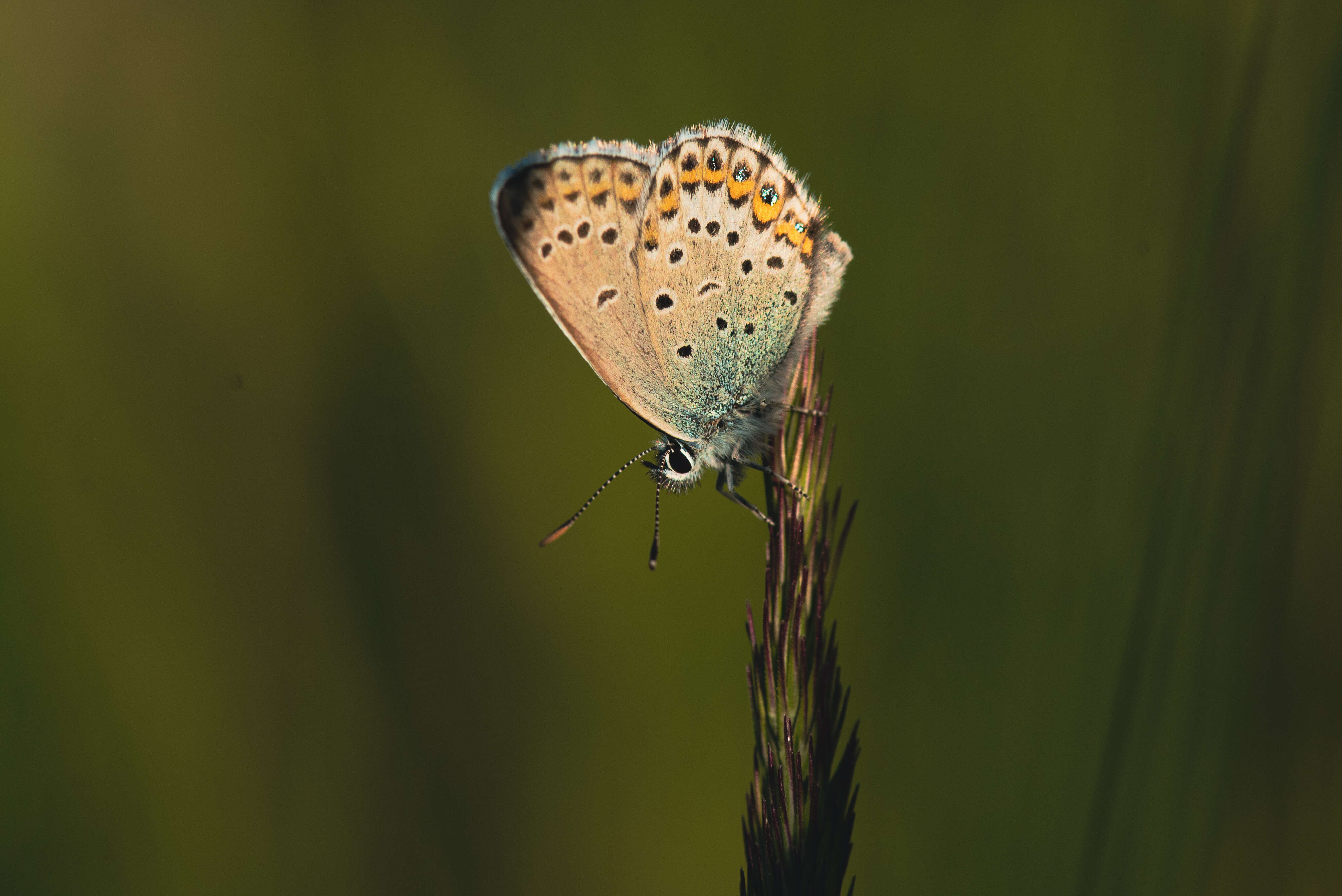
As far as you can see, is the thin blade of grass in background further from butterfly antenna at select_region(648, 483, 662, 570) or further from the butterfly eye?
butterfly antenna at select_region(648, 483, 662, 570)

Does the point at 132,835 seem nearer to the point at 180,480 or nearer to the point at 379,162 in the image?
the point at 180,480

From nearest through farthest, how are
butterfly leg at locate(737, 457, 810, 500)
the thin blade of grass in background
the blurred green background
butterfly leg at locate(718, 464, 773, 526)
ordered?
the thin blade of grass in background
butterfly leg at locate(737, 457, 810, 500)
the blurred green background
butterfly leg at locate(718, 464, 773, 526)

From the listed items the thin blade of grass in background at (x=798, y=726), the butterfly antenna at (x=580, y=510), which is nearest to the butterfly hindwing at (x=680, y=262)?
the butterfly antenna at (x=580, y=510)

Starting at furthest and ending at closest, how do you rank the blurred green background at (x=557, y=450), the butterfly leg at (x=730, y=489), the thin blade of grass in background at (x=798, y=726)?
the butterfly leg at (x=730, y=489) < the blurred green background at (x=557, y=450) < the thin blade of grass in background at (x=798, y=726)

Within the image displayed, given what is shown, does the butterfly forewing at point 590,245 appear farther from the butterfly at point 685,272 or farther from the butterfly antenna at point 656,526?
the butterfly antenna at point 656,526

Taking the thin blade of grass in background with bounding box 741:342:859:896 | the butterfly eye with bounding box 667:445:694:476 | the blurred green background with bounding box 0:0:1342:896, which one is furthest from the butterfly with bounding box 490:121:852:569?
the thin blade of grass in background with bounding box 741:342:859:896

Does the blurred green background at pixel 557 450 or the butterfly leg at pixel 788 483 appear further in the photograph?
the blurred green background at pixel 557 450

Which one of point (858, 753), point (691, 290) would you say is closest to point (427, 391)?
point (691, 290)

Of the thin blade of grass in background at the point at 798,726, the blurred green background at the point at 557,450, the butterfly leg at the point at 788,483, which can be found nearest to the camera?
the thin blade of grass in background at the point at 798,726
